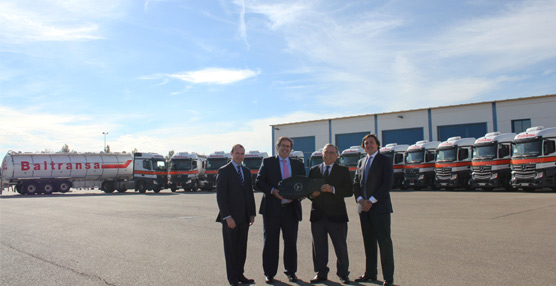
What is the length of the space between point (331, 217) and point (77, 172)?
35.1 metres

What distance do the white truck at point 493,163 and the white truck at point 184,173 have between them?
19.5m

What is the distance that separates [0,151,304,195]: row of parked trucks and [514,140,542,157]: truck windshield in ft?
51.2

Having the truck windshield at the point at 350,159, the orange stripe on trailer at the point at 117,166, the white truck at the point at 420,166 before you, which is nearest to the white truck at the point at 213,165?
the truck windshield at the point at 350,159

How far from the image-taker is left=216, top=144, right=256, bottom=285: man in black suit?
5703mm

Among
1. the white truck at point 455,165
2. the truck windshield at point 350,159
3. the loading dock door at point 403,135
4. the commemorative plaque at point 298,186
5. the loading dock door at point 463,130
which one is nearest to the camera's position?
the commemorative plaque at point 298,186

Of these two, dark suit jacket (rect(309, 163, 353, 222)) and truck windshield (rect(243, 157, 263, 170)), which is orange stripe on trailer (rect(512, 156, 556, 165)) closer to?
truck windshield (rect(243, 157, 263, 170))

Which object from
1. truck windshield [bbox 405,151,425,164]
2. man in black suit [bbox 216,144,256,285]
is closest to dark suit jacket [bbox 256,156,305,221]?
man in black suit [bbox 216,144,256,285]

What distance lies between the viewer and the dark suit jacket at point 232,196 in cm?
577

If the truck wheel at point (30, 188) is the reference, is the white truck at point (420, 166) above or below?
above

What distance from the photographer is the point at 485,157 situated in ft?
82.1

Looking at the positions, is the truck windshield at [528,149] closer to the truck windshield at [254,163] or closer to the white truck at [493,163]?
the white truck at [493,163]

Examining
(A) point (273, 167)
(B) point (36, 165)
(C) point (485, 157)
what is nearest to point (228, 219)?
(A) point (273, 167)

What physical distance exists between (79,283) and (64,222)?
782 cm

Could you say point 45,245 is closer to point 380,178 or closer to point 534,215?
point 380,178
